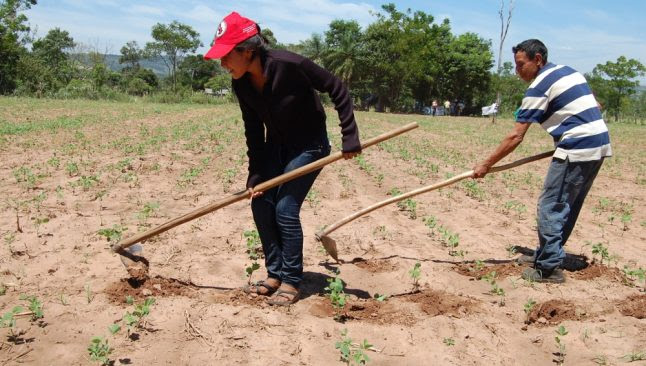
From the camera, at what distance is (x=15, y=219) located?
481 cm

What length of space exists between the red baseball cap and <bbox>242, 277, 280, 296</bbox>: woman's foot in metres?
1.51

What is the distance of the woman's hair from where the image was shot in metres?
2.94

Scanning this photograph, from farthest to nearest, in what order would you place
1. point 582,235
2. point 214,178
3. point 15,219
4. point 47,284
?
point 214,178 → point 582,235 → point 15,219 → point 47,284

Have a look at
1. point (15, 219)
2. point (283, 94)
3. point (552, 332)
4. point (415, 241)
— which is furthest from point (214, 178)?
point (552, 332)

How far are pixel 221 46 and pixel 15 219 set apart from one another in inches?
123

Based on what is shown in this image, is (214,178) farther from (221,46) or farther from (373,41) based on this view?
(373,41)

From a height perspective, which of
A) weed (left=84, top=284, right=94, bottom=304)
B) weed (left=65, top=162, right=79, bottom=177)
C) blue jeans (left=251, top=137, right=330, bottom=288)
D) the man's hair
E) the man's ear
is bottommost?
weed (left=84, top=284, right=94, bottom=304)

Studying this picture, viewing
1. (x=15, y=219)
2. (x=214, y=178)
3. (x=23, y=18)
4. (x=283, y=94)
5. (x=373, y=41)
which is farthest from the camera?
(x=373, y=41)

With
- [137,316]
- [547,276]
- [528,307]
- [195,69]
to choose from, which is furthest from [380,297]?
[195,69]

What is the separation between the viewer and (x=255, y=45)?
9.79ft

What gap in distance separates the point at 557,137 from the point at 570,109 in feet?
0.77

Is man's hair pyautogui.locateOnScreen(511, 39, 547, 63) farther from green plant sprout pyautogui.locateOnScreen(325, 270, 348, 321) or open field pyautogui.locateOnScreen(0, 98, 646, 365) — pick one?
green plant sprout pyautogui.locateOnScreen(325, 270, 348, 321)

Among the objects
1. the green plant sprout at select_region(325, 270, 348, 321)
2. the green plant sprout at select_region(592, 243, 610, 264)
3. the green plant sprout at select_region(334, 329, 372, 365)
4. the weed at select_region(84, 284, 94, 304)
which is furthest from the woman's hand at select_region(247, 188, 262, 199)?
the green plant sprout at select_region(592, 243, 610, 264)

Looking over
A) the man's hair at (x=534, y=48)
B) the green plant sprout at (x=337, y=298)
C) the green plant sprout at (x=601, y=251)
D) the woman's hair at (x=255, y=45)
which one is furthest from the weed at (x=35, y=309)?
the green plant sprout at (x=601, y=251)
